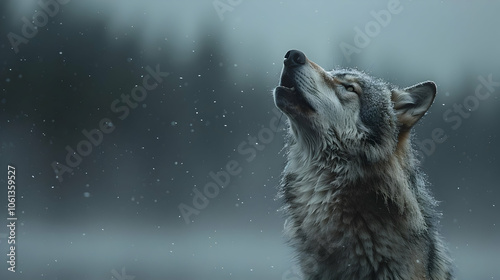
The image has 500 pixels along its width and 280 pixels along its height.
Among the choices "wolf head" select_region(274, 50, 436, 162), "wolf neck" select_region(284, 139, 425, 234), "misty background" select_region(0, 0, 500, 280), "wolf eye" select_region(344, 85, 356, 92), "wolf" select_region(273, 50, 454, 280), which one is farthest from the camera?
"misty background" select_region(0, 0, 500, 280)

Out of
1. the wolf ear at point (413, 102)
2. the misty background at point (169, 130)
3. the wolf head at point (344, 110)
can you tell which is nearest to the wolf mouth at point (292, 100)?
the wolf head at point (344, 110)

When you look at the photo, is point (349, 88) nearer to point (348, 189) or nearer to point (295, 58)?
point (295, 58)

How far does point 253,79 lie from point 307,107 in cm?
1493

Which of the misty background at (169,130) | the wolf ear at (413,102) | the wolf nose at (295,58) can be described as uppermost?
the misty background at (169,130)

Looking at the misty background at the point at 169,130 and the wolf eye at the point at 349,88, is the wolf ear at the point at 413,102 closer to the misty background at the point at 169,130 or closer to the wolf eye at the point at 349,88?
the wolf eye at the point at 349,88

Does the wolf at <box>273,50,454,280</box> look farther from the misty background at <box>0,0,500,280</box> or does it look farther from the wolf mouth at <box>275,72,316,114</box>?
the misty background at <box>0,0,500,280</box>

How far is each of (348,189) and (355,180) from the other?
0.07 metres

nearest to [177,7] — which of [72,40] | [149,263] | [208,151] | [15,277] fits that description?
[72,40]

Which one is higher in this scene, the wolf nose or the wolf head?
the wolf nose

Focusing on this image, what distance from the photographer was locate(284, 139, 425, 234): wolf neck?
308cm

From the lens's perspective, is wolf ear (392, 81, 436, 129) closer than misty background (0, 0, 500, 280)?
Yes

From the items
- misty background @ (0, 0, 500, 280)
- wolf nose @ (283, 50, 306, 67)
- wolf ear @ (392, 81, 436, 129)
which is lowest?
wolf ear @ (392, 81, 436, 129)

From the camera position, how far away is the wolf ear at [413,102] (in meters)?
3.35

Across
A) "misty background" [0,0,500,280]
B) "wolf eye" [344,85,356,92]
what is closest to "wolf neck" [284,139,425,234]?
"wolf eye" [344,85,356,92]
